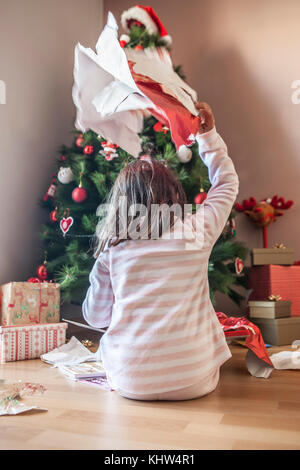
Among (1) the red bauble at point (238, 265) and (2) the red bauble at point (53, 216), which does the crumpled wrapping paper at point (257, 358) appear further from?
(2) the red bauble at point (53, 216)

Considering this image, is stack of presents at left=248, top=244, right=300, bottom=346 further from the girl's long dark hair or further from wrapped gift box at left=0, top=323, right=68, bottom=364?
the girl's long dark hair

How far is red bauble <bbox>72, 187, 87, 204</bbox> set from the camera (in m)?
1.91

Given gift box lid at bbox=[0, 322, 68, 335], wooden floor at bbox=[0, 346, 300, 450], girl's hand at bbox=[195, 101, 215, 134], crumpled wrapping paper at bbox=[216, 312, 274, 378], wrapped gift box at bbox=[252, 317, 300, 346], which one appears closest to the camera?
wooden floor at bbox=[0, 346, 300, 450]

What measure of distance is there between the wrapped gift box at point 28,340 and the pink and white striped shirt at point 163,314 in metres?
0.65

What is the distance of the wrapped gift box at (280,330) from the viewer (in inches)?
71.4

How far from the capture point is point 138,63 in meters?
0.99

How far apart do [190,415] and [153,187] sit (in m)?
0.47

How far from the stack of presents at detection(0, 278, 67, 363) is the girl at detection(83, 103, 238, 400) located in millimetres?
628

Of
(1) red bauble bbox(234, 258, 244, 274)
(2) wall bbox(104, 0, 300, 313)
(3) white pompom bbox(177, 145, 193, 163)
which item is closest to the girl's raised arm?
(3) white pompom bbox(177, 145, 193, 163)

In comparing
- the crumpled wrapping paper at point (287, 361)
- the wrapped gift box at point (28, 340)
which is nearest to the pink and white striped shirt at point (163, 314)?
the crumpled wrapping paper at point (287, 361)

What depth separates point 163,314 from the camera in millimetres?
938

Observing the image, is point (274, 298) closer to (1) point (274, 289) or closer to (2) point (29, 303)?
(1) point (274, 289)
